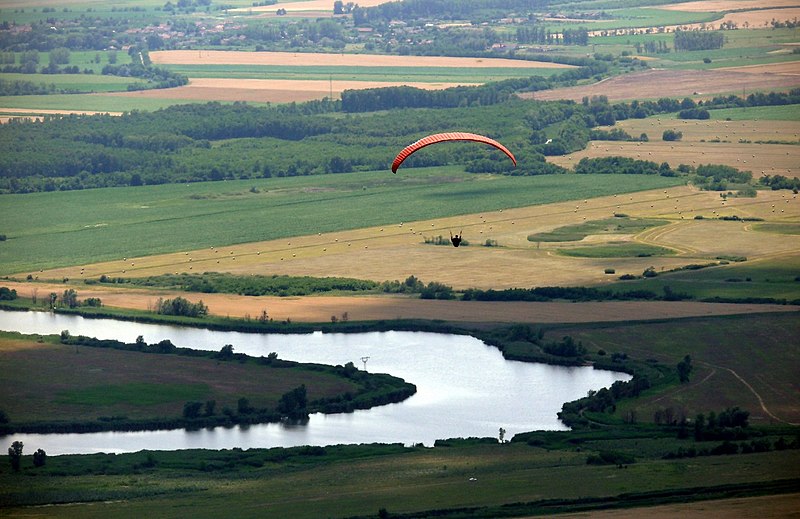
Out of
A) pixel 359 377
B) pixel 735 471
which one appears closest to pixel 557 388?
pixel 359 377

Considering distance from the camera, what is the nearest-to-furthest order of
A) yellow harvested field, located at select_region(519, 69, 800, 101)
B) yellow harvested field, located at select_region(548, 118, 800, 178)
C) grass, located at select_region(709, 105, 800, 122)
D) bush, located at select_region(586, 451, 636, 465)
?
bush, located at select_region(586, 451, 636, 465), yellow harvested field, located at select_region(548, 118, 800, 178), grass, located at select_region(709, 105, 800, 122), yellow harvested field, located at select_region(519, 69, 800, 101)

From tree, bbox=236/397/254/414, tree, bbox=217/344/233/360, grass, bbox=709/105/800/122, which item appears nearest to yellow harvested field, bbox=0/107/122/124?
grass, bbox=709/105/800/122

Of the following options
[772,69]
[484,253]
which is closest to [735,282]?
[484,253]

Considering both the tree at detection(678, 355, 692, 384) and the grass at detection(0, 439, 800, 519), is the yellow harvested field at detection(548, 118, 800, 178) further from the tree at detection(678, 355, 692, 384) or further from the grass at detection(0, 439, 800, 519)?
the grass at detection(0, 439, 800, 519)

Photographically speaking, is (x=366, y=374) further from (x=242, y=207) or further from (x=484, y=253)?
(x=242, y=207)

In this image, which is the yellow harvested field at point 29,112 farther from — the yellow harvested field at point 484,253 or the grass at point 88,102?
the yellow harvested field at point 484,253

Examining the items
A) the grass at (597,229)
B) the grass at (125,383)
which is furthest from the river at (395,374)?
the grass at (597,229)
